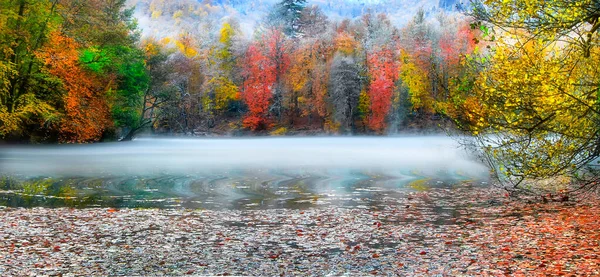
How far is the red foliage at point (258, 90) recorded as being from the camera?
316 feet

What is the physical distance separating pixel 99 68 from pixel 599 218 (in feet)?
161

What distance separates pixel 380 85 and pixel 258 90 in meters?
19.1

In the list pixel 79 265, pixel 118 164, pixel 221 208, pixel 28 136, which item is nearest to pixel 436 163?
pixel 118 164

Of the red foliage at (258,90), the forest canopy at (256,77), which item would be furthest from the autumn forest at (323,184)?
the red foliage at (258,90)

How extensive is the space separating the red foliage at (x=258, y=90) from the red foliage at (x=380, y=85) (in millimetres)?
15670

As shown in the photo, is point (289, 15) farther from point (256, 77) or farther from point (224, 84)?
point (256, 77)

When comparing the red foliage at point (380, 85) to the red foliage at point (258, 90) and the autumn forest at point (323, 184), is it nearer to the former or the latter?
the red foliage at point (258, 90)

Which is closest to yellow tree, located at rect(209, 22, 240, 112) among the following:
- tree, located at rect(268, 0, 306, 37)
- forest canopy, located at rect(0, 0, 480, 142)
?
forest canopy, located at rect(0, 0, 480, 142)

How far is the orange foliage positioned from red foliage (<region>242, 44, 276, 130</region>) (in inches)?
1608

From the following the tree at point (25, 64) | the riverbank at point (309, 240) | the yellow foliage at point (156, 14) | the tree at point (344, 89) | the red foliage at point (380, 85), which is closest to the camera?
the riverbank at point (309, 240)

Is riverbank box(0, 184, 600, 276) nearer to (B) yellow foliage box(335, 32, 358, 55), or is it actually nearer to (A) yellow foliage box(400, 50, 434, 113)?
(A) yellow foliage box(400, 50, 434, 113)

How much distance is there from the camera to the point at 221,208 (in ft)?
60.7

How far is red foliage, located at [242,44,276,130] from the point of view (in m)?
96.2

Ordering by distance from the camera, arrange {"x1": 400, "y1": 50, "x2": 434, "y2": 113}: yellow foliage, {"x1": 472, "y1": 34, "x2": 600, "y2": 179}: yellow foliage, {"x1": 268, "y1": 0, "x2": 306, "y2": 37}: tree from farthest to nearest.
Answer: {"x1": 268, "y1": 0, "x2": 306, "y2": 37}: tree
{"x1": 400, "y1": 50, "x2": 434, "y2": 113}: yellow foliage
{"x1": 472, "y1": 34, "x2": 600, "y2": 179}: yellow foliage
